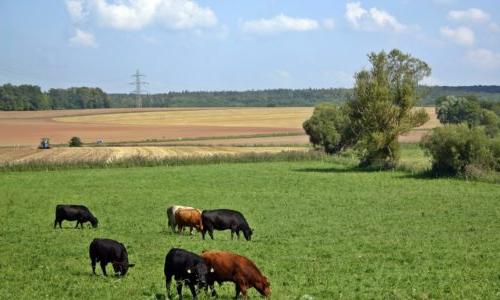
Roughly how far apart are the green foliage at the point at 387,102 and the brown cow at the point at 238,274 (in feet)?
155

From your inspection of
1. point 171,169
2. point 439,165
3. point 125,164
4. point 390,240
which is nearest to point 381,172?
point 439,165

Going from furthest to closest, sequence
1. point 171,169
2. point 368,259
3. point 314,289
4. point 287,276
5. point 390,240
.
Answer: point 171,169, point 390,240, point 368,259, point 287,276, point 314,289

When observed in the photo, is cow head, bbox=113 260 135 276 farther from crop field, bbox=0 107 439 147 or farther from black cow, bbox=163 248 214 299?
crop field, bbox=0 107 439 147

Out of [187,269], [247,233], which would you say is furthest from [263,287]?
[247,233]

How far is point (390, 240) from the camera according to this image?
84.3 ft

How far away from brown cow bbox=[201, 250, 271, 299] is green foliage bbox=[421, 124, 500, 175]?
1578 inches

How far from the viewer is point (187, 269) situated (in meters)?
15.6

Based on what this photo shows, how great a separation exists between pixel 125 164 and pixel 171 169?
257 inches

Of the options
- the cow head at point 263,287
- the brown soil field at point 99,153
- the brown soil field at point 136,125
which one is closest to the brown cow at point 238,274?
the cow head at point 263,287

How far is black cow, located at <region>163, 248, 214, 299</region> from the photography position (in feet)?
51.0

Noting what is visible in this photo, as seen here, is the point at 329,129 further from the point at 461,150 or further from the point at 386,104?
the point at 461,150

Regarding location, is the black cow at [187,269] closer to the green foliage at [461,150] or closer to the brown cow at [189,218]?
the brown cow at [189,218]

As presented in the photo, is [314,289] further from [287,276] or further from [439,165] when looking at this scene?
[439,165]

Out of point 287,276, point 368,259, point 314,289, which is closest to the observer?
point 314,289
